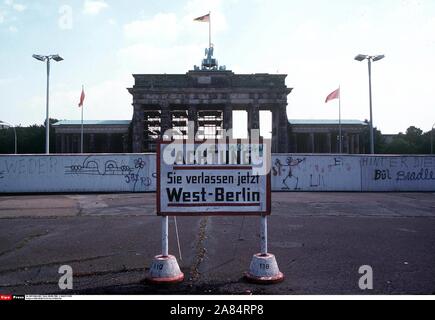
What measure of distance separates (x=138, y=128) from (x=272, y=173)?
126 feet

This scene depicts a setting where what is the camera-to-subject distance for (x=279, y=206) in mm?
12609

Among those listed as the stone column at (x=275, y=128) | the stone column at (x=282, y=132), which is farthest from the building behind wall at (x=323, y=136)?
the stone column at (x=282, y=132)

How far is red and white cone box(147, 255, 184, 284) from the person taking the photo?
447cm

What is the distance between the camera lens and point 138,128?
53.8m

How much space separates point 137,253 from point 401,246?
481 cm

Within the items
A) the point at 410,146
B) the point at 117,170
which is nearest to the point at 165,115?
the point at 117,170

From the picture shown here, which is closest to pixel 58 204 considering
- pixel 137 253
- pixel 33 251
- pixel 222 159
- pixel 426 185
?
pixel 33 251

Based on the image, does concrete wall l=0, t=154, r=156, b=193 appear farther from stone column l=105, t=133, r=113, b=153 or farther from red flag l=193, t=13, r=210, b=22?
stone column l=105, t=133, r=113, b=153

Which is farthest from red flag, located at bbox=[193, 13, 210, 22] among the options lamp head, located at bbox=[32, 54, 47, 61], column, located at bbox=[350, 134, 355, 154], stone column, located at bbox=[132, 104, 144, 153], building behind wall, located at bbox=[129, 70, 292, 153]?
column, located at bbox=[350, 134, 355, 154]

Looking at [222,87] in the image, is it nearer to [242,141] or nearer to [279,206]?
[279,206]

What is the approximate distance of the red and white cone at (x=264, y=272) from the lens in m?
4.52

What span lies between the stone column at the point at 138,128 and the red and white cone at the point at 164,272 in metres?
50.4

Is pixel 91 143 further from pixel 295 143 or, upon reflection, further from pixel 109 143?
pixel 295 143

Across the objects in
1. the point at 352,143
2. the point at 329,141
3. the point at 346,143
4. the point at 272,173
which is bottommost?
the point at 272,173
